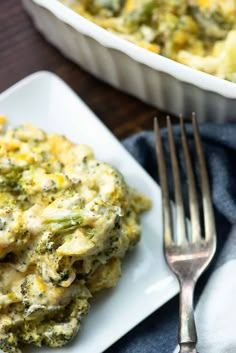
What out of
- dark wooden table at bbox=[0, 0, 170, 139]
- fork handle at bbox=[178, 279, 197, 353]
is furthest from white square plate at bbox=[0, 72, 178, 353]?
dark wooden table at bbox=[0, 0, 170, 139]

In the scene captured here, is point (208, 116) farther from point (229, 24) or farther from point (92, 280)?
point (92, 280)

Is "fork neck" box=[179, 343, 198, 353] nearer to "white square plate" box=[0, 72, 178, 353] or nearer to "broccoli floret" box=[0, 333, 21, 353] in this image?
"white square plate" box=[0, 72, 178, 353]

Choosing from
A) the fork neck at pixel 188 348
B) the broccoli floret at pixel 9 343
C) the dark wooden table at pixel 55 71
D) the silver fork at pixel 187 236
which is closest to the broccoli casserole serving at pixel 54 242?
the broccoli floret at pixel 9 343

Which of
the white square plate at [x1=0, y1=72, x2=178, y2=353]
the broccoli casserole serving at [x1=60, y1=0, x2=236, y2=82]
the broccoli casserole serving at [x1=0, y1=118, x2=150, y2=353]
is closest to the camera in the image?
the broccoli casserole serving at [x1=0, y1=118, x2=150, y2=353]

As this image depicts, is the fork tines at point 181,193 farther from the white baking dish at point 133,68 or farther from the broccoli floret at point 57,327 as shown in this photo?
the broccoli floret at point 57,327

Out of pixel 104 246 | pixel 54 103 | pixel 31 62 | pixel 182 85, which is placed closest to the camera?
pixel 104 246

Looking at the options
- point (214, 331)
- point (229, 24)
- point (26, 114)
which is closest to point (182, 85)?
point (229, 24)
